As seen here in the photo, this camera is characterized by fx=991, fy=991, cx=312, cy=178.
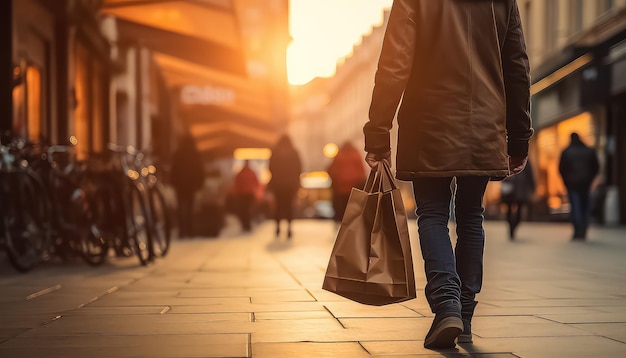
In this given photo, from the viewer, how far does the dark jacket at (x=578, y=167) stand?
14.6 meters

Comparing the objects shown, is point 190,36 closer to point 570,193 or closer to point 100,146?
point 100,146

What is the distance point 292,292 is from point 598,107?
1960cm

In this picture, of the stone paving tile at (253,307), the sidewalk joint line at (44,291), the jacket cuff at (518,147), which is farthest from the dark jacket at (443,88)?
the sidewalk joint line at (44,291)

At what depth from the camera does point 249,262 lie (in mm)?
9727

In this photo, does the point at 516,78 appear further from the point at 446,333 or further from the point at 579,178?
the point at 579,178

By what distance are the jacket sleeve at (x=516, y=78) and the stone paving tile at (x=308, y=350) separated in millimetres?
1270

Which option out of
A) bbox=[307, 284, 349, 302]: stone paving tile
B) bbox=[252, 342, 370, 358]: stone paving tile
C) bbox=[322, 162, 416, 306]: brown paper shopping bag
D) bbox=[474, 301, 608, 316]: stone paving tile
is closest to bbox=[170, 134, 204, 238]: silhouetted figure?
bbox=[307, 284, 349, 302]: stone paving tile

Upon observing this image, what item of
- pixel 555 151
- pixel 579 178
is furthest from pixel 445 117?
pixel 555 151

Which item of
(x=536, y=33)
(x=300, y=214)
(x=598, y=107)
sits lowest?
(x=300, y=214)

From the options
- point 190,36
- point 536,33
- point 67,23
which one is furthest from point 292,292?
point 536,33

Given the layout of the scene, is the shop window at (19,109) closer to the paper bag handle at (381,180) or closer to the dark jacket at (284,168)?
the dark jacket at (284,168)

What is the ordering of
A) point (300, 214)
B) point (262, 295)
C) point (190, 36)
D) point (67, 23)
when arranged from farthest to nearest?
point (300, 214), point (190, 36), point (67, 23), point (262, 295)

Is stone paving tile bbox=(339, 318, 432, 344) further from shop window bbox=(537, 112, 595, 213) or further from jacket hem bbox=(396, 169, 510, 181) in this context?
shop window bbox=(537, 112, 595, 213)

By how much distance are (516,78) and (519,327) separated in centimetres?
118
